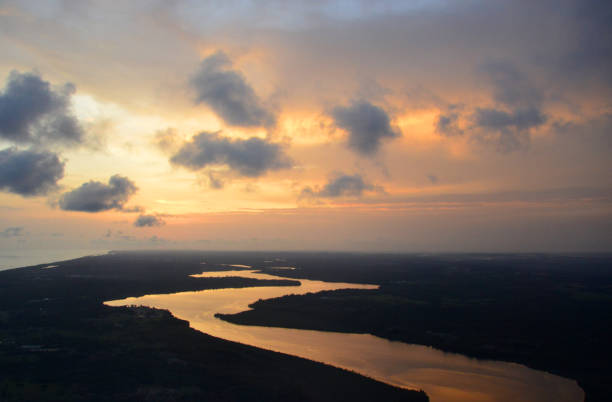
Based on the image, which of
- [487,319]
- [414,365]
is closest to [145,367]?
[414,365]

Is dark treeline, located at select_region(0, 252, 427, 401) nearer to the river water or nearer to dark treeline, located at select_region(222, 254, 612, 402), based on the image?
the river water

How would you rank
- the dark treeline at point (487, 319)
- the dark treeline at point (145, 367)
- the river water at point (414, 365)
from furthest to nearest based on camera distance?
the dark treeline at point (487, 319), the river water at point (414, 365), the dark treeline at point (145, 367)

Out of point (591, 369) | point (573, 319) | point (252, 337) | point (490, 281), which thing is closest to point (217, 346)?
point (252, 337)

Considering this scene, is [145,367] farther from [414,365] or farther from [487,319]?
[487,319]

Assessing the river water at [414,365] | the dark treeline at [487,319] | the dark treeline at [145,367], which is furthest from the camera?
the dark treeline at [487,319]

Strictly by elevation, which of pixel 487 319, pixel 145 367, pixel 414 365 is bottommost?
pixel 414 365

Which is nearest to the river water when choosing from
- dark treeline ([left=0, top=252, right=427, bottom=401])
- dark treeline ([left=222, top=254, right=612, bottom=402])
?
dark treeline ([left=222, top=254, right=612, bottom=402])

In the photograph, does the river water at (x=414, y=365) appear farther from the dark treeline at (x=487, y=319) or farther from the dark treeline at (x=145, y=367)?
the dark treeline at (x=145, y=367)

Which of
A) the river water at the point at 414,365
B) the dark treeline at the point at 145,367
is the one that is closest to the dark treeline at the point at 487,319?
the river water at the point at 414,365
